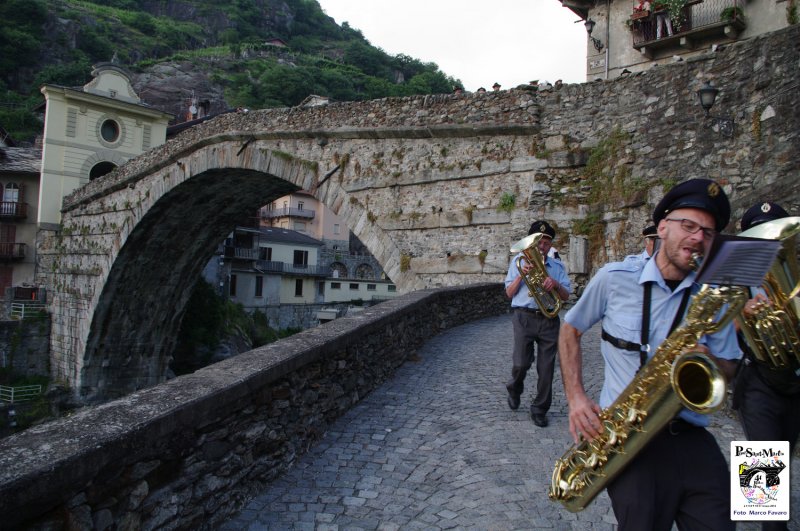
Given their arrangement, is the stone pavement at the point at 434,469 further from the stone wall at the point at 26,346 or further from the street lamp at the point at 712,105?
the stone wall at the point at 26,346

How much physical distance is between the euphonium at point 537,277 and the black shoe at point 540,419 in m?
0.74

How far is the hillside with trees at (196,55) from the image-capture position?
46750 mm

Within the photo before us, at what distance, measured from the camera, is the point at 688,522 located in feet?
5.77

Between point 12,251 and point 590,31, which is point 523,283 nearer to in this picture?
point 590,31

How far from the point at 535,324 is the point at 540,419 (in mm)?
718

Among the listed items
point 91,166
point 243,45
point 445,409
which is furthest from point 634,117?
point 243,45

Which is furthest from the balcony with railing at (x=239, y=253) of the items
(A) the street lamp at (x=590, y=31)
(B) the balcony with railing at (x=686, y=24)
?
(B) the balcony with railing at (x=686, y=24)

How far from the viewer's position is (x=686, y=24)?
1276 centimetres

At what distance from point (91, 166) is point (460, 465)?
24409 millimetres

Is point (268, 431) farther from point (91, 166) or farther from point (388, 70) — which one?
point (388, 70)

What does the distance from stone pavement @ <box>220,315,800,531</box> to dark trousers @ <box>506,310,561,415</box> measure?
289 millimetres

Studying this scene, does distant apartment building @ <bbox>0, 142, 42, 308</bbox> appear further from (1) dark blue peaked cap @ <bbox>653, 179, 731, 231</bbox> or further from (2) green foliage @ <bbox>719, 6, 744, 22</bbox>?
(1) dark blue peaked cap @ <bbox>653, 179, 731, 231</bbox>

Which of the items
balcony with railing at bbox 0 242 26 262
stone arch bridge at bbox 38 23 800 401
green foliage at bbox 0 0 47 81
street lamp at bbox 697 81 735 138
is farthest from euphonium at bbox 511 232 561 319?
green foliage at bbox 0 0 47 81

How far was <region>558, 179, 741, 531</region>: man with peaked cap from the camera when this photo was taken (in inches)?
69.5
